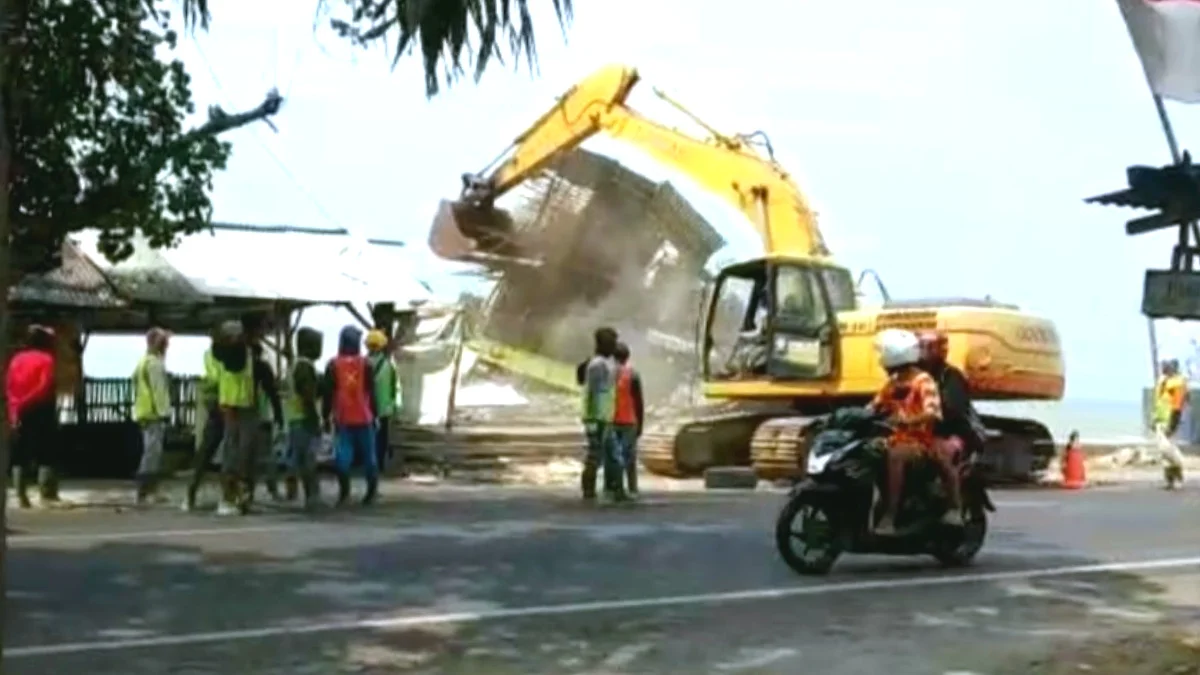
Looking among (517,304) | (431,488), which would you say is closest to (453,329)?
(517,304)

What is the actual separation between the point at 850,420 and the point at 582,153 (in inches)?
936

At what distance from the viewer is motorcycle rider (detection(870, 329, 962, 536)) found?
44.7ft

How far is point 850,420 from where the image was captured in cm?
1373

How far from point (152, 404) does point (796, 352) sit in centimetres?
1060

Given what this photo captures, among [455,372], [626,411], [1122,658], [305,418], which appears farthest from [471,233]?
[1122,658]

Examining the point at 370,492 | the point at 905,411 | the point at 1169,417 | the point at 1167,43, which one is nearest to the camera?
the point at 1167,43

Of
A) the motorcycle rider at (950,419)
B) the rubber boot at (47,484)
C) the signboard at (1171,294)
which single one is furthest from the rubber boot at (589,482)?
the signboard at (1171,294)

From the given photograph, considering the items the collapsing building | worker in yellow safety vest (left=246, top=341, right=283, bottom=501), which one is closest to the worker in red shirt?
worker in yellow safety vest (left=246, top=341, right=283, bottom=501)

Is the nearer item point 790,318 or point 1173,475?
point 1173,475

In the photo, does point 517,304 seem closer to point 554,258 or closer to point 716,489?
point 554,258

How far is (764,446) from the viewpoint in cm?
2594

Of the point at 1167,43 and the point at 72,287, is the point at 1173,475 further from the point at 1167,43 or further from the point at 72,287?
the point at 1167,43

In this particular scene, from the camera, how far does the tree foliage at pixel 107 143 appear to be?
1781 cm

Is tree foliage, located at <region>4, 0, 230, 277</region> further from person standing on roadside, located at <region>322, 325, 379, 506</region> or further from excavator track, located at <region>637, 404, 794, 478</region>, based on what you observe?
excavator track, located at <region>637, 404, 794, 478</region>
